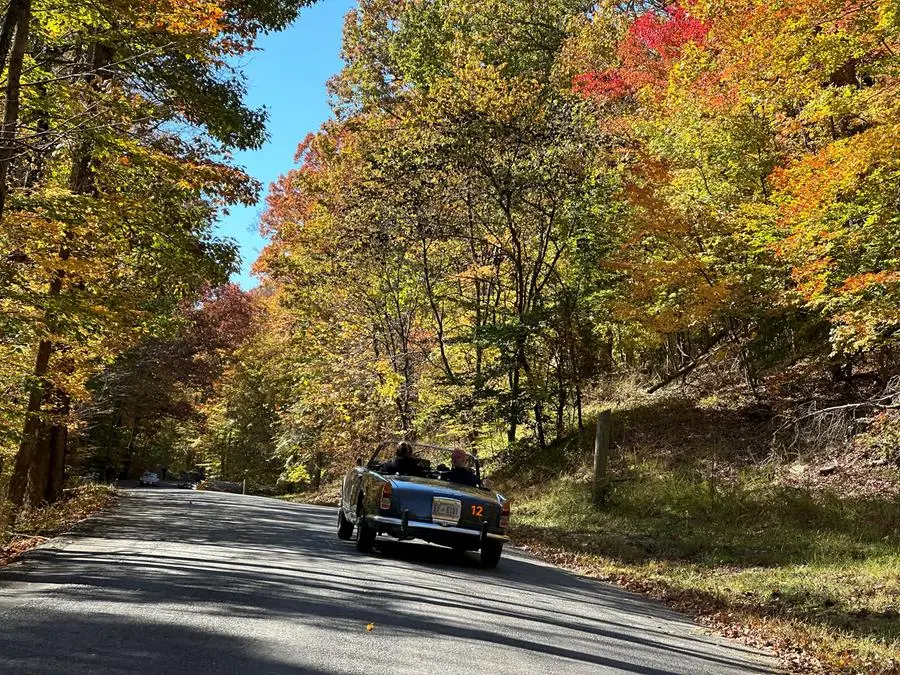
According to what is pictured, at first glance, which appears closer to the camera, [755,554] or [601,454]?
[755,554]

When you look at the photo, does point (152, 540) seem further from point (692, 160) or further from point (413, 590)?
point (692, 160)

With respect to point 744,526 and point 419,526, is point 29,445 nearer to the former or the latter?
point 419,526

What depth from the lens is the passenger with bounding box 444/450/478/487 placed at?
1067 cm

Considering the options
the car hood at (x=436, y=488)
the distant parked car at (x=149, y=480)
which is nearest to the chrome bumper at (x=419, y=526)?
the car hood at (x=436, y=488)

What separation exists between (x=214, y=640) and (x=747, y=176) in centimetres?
1421

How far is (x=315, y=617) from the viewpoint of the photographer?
5.79 m

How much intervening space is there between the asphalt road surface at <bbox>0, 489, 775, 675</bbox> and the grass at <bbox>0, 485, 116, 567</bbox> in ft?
1.52

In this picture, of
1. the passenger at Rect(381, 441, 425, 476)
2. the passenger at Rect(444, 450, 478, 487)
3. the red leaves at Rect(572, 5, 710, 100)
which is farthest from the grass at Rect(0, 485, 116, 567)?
the red leaves at Rect(572, 5, 710, 100)

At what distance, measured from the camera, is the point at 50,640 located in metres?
4.64

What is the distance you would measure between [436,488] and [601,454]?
777 cm

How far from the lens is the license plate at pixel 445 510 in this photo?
925cm

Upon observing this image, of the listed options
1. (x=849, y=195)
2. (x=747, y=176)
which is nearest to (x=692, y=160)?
(x=747, y=176)

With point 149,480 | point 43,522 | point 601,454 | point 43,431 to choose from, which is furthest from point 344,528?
point 149,480

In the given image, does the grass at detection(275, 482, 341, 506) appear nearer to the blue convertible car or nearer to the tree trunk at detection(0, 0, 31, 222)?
the blue convertible car
